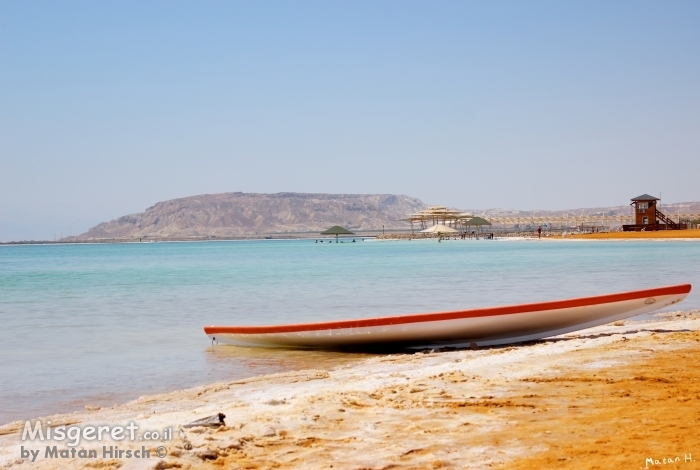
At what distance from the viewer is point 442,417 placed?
16.2 ft

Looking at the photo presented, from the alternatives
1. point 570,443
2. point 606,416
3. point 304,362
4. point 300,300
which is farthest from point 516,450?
point 300,300

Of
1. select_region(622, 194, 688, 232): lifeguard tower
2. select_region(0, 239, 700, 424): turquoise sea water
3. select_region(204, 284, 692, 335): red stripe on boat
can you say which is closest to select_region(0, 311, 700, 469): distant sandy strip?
select_region(0, 239, 700, 424): turquoise sea water

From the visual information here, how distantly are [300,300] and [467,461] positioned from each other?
13843mm

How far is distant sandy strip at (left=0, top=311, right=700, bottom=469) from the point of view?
13.1 feet

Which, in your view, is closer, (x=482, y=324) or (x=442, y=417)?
(x=442, y=417)

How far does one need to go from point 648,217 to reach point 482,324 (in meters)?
62.7

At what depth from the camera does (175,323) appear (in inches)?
535

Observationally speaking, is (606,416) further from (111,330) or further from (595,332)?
(111,330)

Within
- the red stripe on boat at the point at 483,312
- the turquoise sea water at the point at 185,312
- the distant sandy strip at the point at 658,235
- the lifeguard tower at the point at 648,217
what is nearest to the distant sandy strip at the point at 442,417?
the turquoise sea water at the point at 185,312

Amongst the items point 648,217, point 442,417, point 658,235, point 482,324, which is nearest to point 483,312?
point 482,324

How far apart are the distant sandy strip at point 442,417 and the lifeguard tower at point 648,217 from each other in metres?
62.5

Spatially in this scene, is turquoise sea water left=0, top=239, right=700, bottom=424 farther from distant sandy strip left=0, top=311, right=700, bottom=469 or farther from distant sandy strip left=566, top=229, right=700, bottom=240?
distant sandy strip left=566, top=229, right=700, bottom=240

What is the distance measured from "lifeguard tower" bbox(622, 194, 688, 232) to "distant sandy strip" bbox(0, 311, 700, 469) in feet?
205

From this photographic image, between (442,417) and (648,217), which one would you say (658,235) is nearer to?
(648,217)
